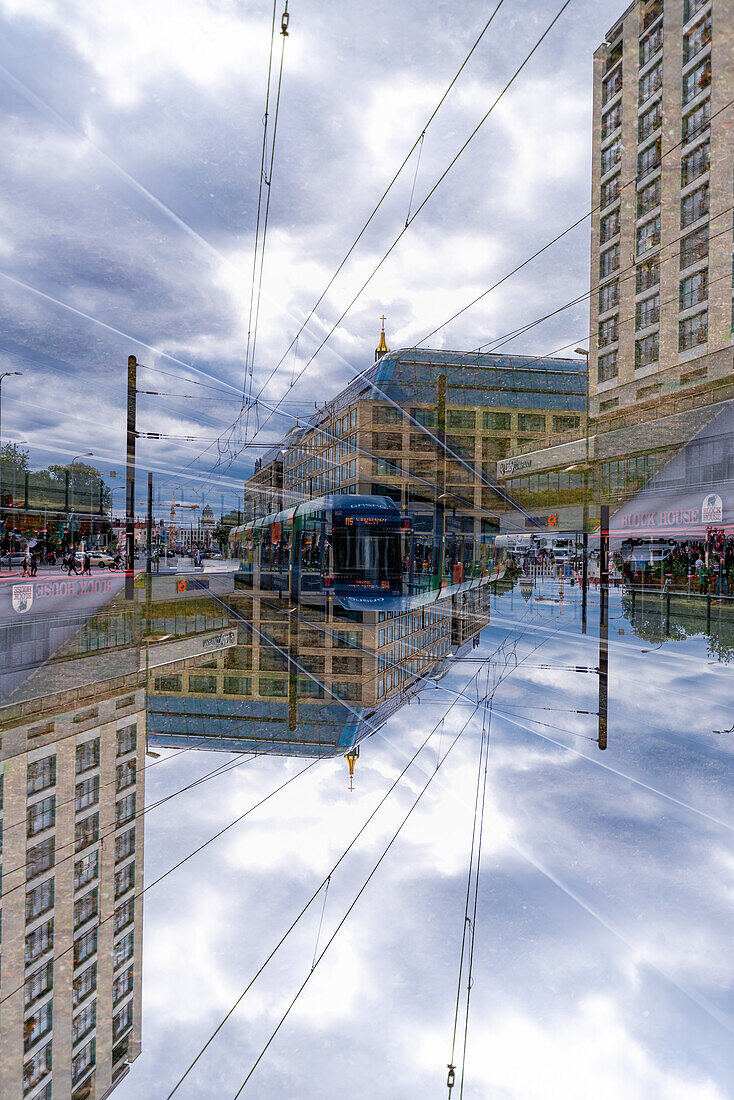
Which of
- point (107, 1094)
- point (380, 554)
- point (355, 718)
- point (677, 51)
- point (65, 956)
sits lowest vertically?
point (107, 1094)

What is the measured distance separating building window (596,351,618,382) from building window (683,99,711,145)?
35.5ft

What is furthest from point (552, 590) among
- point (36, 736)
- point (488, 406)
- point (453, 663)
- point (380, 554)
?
point (488, 406)

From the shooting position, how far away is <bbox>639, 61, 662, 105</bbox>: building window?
31.6 m

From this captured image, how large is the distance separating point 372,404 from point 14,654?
51928 mm

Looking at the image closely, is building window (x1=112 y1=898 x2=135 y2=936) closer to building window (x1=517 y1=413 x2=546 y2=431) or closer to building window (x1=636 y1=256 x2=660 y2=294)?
building window (x1=636 y1=256 x2=660 y2=294)

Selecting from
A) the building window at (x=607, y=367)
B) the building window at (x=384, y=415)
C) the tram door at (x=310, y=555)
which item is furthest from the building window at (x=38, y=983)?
the building window at (x=384, y=415)

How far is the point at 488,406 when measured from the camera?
208 feet

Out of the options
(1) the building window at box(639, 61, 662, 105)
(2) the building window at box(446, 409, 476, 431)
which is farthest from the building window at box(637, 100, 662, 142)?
(2) the building window at box(446, 409, 476, 431)

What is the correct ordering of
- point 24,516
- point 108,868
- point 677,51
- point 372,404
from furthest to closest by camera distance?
point 372,404 → point 24,516 → point 677,51 → point 108,868

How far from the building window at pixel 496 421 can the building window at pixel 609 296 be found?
26085 millimetres

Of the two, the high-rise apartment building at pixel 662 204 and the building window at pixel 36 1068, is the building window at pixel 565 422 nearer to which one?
the high-rise apartment building at pixel 662 204

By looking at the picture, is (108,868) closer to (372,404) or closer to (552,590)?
(552,590)

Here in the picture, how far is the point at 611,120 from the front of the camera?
36406mm

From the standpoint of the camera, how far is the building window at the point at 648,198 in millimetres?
31984
